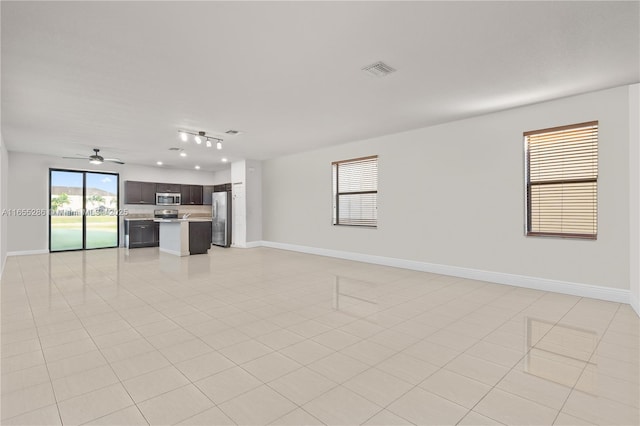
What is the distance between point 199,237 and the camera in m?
8.47

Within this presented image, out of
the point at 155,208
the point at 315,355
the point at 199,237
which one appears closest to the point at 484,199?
the point at 315,355

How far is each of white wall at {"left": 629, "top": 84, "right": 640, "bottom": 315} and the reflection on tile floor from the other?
1.10ft

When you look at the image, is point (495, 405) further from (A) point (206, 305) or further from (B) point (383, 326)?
(A) point (206, 305)

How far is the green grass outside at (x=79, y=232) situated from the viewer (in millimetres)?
8766

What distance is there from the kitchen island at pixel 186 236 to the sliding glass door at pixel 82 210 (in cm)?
233

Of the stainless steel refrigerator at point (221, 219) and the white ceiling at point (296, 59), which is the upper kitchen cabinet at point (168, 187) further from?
the white ceiling at point (296, 59)

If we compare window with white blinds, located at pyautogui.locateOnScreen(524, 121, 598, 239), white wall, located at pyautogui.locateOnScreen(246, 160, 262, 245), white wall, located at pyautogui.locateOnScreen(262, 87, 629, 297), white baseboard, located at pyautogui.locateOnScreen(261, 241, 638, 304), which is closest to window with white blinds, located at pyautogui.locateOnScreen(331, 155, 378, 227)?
white wall, located at pyautogui.locateOnScreen(262, 87, 629, 297)

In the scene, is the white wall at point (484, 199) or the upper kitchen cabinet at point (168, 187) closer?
the white wall at point (484, 199)

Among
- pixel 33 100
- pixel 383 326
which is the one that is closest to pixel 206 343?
pixel 383 326

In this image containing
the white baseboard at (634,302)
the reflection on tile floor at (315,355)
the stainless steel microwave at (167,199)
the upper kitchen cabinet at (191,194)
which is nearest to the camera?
the reflection on tile floor at (315,355)

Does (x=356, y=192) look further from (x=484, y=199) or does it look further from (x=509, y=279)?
(x=509, y=279)

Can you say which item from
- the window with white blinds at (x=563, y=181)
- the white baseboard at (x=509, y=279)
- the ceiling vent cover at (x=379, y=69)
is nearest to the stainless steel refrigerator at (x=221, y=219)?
the white baseboard at (x=509, y=279)

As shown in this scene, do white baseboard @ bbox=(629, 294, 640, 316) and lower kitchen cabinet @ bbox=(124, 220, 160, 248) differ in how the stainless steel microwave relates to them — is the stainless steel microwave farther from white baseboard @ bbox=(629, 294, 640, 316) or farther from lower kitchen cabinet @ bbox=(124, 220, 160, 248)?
white baseboard @ bbox=(629, 294, 640, 316)

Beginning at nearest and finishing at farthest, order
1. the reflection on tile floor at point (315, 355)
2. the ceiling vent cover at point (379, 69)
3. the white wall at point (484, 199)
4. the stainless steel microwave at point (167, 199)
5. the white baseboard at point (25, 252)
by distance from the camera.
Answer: the reflection on tile floor at point (315, 355)
the ceiling vent cover at point (379, 69)
the white wall at point (484, 199)
the white baseboard at point (25, 252)
the stainless steel microwave at point (167, 199)
